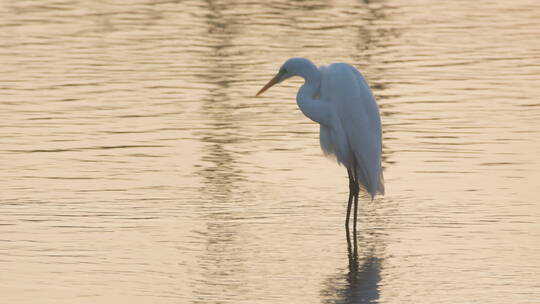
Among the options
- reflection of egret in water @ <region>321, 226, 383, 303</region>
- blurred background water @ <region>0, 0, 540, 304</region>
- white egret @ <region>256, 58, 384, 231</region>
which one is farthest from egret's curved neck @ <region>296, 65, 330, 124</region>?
reflection of egret in water @ <region>321, 226, 383, 303</region>

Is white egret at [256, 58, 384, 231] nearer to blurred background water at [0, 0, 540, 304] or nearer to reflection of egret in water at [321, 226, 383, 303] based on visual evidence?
blurred background water at [0, 0, 540, 304]

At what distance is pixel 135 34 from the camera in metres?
21.6

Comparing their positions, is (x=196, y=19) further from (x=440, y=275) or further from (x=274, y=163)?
(x=440, y=275)

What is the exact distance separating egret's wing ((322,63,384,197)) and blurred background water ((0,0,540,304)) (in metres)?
0.42

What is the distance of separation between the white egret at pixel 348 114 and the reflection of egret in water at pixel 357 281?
943 mm

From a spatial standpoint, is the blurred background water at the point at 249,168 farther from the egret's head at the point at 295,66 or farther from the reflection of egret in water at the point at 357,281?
the egret's head at the point at 295,66

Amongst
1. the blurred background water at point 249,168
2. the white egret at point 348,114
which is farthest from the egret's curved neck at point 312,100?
the blurred background water at point 249,168

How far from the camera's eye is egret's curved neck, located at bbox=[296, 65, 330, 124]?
37.7ft

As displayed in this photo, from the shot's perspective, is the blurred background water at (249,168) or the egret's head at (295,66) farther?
the egret's head at (295,66)

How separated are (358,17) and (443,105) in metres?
7.84

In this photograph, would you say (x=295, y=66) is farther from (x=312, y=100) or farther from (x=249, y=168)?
(x=249, y=168)

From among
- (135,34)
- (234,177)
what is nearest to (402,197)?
(234,177)

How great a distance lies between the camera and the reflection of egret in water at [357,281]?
30.0ft

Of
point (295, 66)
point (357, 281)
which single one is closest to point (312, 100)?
point (295, 66)
